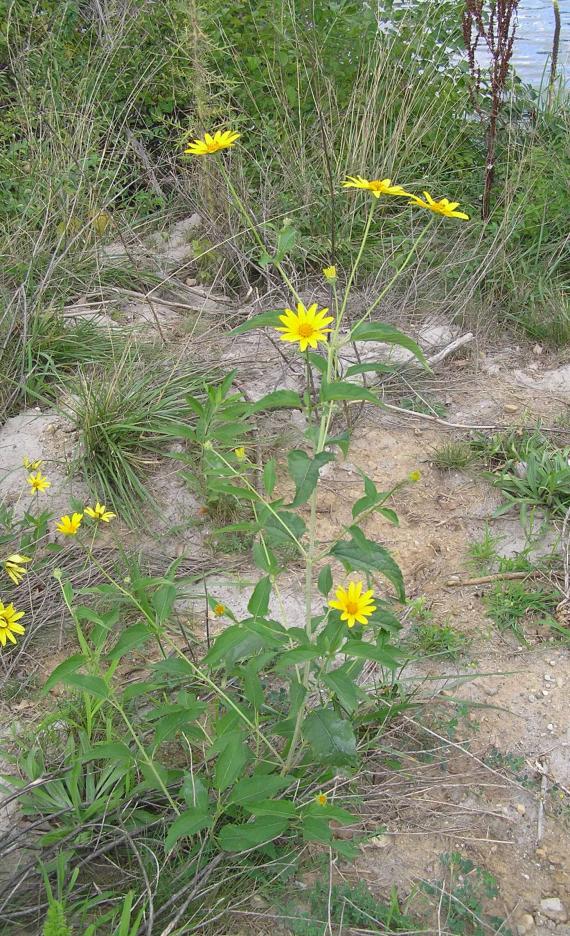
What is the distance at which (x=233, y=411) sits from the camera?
80.5 inches

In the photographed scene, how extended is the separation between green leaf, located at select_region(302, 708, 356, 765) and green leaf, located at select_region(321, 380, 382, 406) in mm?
620

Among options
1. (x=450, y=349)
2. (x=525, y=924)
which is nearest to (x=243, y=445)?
(x=450, y=349)

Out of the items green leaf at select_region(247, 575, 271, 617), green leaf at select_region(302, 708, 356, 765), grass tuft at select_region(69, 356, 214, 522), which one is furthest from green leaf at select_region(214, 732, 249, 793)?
grass tuft at select_region(69, 356, 214, 522)

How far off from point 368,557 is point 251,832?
0.56m

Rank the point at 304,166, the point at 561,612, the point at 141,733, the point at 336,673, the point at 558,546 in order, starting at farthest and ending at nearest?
the point at 304,166 < the point at 558,546 < the point at 561,612 < the point at 141,733 < the point at 336,673

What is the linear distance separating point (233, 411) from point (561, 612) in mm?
1098

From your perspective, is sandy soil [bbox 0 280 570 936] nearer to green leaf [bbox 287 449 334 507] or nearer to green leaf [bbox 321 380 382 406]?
green leaf [bbox 287 449 334 507]

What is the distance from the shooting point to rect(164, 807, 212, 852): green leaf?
1.52 m

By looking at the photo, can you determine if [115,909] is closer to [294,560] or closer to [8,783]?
[8,783]

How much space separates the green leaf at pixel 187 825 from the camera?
59.9 inches

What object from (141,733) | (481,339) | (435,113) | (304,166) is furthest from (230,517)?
(435,113)

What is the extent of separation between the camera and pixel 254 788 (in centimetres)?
160

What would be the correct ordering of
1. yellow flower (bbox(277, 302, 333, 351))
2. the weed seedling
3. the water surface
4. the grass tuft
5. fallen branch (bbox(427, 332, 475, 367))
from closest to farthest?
yellow flower (bbox(277, 302, 333, 351)) < the grass tuft < the weed seedling < fallen branch (bbox(427, 332, 475, 367)) < the water surface

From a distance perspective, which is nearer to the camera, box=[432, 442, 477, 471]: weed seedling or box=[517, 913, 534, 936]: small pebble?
box=[517, 913, 534, 936]: small pebble
